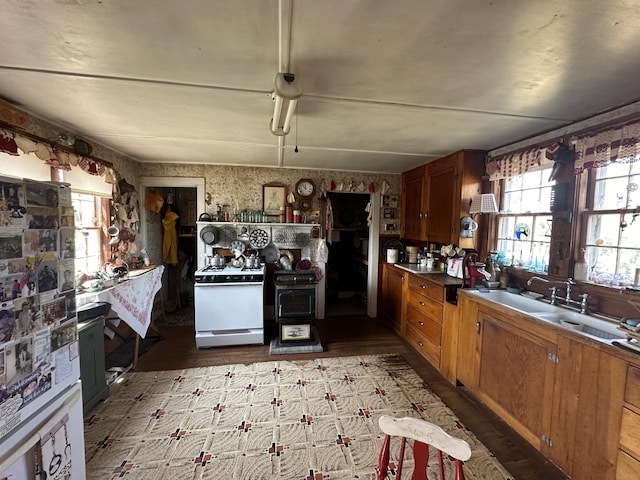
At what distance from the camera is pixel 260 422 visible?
75.8 inches

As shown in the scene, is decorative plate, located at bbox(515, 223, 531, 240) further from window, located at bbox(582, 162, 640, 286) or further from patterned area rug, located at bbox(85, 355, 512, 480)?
patterned area rug, located at bbox(85, 355, 512, 480)

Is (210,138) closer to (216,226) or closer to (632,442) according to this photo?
(216,226)

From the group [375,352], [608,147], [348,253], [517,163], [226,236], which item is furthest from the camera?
[348,253]

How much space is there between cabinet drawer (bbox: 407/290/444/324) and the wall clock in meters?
1.92

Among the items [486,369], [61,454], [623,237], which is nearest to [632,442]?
[486,369]

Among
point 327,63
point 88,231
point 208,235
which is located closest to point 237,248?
point 208,235

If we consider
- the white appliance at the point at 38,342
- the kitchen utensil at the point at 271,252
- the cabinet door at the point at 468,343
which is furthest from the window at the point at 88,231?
the cabinet door at the point at 468,343

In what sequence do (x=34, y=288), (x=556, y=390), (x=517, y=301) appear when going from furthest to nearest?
(x=517, y=301), (x=556, y=390), (x=34, y=288)

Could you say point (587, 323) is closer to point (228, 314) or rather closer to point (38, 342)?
point (38, 342)

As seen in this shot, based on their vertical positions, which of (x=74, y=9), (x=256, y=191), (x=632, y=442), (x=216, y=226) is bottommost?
(x=632, y=442)

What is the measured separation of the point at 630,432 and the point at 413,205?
290 cm

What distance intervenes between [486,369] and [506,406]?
256 millimetres

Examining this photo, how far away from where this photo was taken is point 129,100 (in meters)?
1.72

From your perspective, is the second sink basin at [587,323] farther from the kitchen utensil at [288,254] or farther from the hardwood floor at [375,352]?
the kitchen utensil at [288,254]
